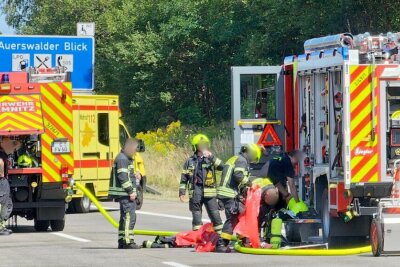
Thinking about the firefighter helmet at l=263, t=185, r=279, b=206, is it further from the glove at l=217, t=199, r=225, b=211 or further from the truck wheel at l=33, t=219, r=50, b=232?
the truck wheel at l=33, t=219, r=50, b=232

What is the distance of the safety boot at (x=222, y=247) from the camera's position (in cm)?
1795

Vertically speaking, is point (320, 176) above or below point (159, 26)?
below

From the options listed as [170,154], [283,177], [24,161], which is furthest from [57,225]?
[170,154]

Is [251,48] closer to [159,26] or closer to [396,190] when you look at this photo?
[159,26]

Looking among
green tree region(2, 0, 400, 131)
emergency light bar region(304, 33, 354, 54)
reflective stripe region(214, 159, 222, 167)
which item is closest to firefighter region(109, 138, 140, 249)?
reflective stripe region(214, 159, 222, 167)

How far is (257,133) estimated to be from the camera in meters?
22.4

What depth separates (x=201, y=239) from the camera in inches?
724

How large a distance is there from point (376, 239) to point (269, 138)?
565cm

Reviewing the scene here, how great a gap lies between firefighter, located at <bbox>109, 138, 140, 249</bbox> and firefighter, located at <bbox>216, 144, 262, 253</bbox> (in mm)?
1312

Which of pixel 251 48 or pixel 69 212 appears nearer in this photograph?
pixel 69 212

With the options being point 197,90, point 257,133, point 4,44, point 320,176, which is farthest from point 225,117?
point 320,176

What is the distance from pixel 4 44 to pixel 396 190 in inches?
698

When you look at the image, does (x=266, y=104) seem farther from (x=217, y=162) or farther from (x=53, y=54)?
(x=53, y=54)

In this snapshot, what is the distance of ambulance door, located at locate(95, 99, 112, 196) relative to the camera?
92.9ft
